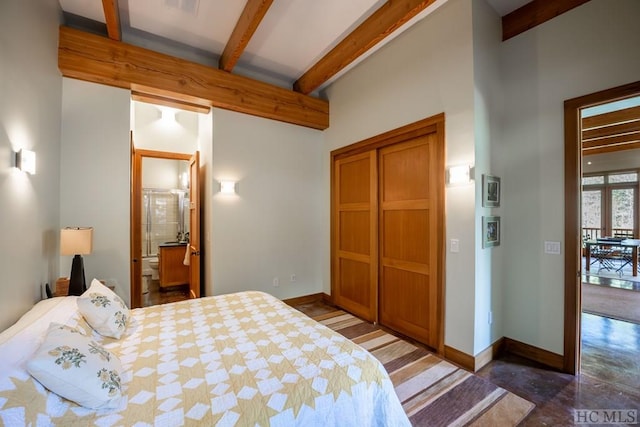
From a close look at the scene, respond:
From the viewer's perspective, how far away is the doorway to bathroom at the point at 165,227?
3.74 metres

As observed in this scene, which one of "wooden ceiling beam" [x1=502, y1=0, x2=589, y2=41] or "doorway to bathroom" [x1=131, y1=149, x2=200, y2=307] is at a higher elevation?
"wooden ceiling beam" [x1=502, y1=0, x2=589, y2=41]

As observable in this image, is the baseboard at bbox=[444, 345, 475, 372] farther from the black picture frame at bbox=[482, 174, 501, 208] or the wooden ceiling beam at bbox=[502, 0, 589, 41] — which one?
the wooden ceiling beam at bbox=[502, 0, 589, 41]

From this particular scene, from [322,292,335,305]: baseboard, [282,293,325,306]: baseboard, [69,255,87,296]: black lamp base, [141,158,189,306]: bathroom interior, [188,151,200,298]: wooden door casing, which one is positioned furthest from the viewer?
[141,158,189,306]: bathroom interior

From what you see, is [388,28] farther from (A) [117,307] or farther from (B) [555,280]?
(A) [117,307]

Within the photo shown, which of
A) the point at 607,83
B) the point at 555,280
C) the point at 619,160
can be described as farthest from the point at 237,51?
the point at 619,160

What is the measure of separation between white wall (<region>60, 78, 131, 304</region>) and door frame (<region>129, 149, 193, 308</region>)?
1.22ft

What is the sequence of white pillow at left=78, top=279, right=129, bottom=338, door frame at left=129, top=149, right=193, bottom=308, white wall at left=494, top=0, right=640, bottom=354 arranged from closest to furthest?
1. white pillow at left=78, top=279, right=129, bottom=338
2. white wall at left=494, top=0, right=640, bottom=354
3. door frame at left=129, top=149, right=193, bottom=308

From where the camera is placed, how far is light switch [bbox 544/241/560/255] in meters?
2.38

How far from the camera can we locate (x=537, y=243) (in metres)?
2.50

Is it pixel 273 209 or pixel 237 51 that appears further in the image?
pixel 273 209

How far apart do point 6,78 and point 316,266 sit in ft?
11.9

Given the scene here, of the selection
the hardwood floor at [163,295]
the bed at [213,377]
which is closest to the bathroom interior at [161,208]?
the hardwood floor at [163,295]

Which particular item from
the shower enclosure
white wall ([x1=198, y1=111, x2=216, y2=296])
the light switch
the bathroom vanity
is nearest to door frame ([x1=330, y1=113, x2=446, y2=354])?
the light switch

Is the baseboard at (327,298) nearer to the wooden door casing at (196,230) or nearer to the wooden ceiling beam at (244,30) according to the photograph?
the wooden door casing at (196,230)
